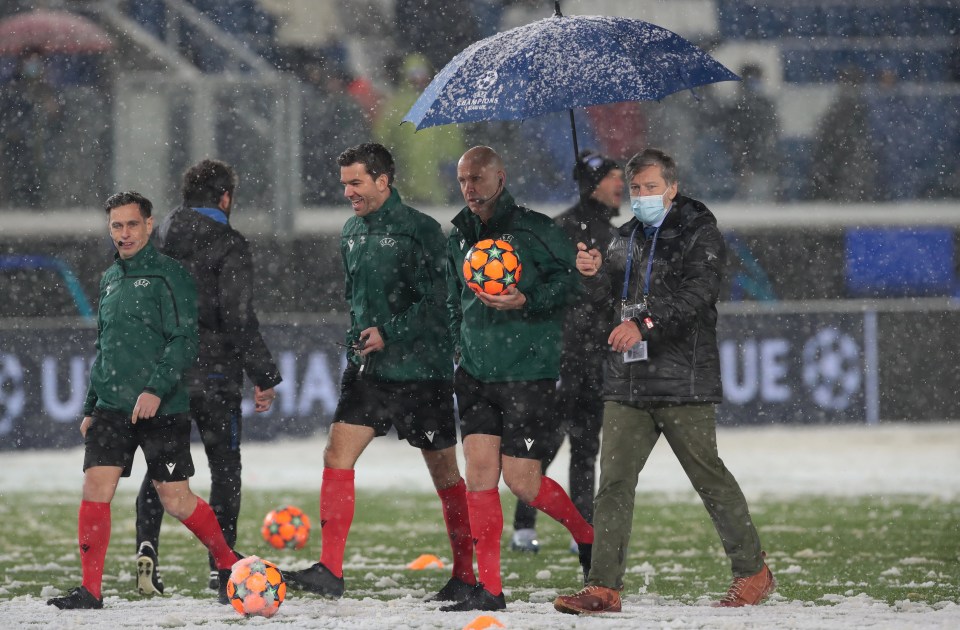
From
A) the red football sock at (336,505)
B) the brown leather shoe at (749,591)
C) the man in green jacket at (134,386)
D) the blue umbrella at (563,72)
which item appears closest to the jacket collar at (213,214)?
the man in green jacket at (134,386)

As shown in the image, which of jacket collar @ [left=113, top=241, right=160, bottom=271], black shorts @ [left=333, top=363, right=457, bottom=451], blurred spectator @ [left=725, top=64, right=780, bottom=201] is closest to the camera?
jacket collar @ [left=113, top=241, right=160, bottom=271]

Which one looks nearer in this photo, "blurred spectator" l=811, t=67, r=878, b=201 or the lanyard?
the lanyard

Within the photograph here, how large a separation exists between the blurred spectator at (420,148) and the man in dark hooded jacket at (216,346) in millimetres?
11513

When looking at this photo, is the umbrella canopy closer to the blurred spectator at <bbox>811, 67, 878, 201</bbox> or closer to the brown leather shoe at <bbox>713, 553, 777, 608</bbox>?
the blurred spectator at <bbox>811, 67, 878, 201</bbox>

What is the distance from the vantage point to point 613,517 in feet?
19.0

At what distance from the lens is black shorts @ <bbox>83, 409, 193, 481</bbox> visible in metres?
5.88

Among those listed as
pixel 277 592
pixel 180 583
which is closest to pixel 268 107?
pixel 180 583

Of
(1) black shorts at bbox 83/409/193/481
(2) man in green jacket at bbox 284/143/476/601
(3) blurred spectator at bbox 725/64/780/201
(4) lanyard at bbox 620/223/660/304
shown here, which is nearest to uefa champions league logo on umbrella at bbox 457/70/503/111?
(2) man in green jacket at bbox 284/143/476/601

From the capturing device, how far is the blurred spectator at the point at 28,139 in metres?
17.1

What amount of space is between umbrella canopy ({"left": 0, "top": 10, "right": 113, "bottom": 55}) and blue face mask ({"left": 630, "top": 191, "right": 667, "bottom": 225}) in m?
13.7

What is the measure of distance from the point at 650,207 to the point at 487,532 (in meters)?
1.41

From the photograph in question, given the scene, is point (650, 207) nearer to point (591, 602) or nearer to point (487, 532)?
point (487, 532)

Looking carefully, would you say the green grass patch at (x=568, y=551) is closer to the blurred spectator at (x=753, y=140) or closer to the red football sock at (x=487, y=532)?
the red football sock at (x=487, y=532)

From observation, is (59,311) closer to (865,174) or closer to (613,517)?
(865,174)
